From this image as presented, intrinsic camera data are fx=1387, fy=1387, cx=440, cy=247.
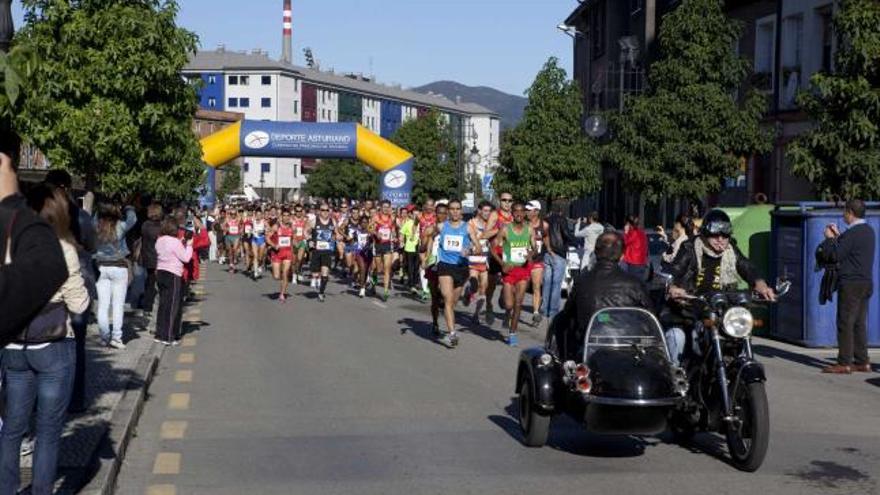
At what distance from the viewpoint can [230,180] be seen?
12556 centimetres

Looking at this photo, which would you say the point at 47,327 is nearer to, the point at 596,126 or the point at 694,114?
the point at 694,114

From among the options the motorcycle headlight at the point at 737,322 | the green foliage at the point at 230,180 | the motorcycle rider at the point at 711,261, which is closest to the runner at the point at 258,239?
the motorcycle rider at the point at 711,261

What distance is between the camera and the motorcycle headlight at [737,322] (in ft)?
29.1

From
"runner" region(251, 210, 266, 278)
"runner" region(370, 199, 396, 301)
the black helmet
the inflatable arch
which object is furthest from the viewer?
the inflatable arch

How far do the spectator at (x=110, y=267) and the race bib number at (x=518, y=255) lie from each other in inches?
195

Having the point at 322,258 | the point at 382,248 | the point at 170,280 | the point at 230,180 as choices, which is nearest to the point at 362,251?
the point at 382,248

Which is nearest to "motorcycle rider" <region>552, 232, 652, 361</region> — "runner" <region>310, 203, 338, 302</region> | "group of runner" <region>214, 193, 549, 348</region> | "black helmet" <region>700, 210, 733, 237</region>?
"black helmet" <region>700, 210, 733, 237</region>

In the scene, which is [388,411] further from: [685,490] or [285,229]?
[285,229]

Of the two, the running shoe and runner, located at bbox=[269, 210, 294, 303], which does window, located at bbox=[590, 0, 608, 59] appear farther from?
the running shoe

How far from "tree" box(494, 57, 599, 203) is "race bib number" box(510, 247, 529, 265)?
32.1m

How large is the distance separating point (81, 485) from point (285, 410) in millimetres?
4028

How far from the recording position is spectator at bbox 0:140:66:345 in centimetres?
424

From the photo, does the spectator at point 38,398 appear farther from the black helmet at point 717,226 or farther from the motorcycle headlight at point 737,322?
the black helmet at point 717,226

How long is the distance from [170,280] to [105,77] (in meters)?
6.88
